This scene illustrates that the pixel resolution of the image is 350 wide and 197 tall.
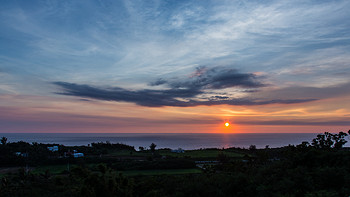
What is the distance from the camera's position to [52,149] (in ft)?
198

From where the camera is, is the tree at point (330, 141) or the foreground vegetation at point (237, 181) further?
the tree at point (330, 141)

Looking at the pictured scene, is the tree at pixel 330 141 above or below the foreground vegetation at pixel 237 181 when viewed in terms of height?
above

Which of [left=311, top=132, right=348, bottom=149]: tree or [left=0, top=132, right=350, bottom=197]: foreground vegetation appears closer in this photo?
[left=0, top=132, right=350, bottom=197]: foreground vegetation

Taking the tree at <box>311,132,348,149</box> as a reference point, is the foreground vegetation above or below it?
below

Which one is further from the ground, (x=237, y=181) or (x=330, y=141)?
(x=330, y=141)

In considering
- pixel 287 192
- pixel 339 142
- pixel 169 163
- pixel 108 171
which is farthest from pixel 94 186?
pixel 169 163

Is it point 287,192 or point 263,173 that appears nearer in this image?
point 287,192

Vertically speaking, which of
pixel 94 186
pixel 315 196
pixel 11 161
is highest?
pixel 94 186

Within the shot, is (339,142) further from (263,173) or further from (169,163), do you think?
(169,163)

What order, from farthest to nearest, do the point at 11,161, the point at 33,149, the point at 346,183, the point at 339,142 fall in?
the point at 33,149 < the point at 11,161 < the point at 339,142 < the point at 346,183

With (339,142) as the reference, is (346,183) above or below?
below

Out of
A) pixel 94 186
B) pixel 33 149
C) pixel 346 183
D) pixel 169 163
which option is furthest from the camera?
pixel 33 149

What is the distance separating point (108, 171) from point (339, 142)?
75.8 ft

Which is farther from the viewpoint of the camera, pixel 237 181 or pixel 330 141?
pixel 330 141
